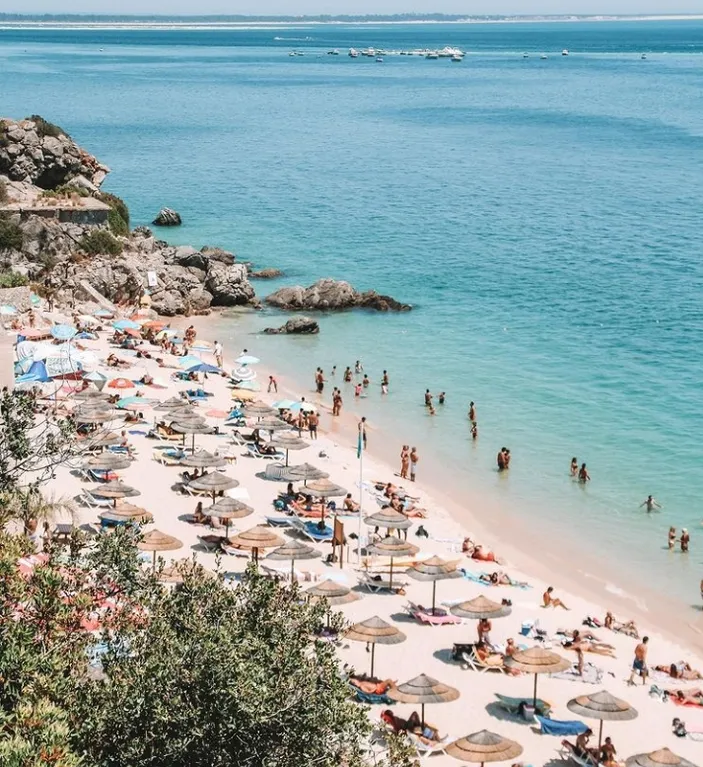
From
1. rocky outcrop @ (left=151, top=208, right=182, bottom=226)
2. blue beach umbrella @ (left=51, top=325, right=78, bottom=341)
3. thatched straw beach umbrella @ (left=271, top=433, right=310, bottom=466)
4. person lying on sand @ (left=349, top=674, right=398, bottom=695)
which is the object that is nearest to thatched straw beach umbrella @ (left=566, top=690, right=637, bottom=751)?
person lying on sand @ (left=349, top=674, right=398, bottom=695)

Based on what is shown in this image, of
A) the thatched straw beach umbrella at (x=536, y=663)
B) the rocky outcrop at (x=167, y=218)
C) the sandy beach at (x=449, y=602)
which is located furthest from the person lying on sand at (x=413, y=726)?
the rocky outcrop at (x=167, y=218)

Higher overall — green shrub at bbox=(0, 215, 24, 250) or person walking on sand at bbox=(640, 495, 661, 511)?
green shrub at bbox=(0, 215, 24, 250)

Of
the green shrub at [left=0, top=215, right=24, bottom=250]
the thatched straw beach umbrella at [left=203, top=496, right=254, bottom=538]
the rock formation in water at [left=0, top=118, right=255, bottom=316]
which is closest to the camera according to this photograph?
the thatched straw beach umbrella at [left=203, top=496, right=254, bottom=538]

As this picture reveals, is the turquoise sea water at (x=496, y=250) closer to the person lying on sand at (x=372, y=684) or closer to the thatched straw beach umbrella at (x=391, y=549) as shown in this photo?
the thatched straw beach umbrella at (x=391, y=549)

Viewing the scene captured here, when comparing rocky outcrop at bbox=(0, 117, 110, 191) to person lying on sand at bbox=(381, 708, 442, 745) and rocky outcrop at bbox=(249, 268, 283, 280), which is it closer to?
rocky outcrop at bbox=(249, 268, 283, 280)

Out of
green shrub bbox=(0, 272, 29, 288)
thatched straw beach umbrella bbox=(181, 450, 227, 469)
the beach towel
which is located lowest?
the beach towel

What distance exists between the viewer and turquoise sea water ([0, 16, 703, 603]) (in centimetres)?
3700

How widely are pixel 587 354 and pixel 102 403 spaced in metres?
22.7

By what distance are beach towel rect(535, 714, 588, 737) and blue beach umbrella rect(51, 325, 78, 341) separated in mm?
25956

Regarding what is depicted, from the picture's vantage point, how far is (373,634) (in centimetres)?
2172

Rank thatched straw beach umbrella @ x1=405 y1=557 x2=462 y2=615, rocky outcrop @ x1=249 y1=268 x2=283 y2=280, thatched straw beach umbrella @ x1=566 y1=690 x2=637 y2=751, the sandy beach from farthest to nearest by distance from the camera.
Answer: rocky outcrop @ x1=249 y1=268 x2=283 y2=280 < thatched straw beach umbrella @ x1=405 y1=557 x2=462 y2=615 < the sandy beach < thatched straw beach umbrella @ x1=566 y1=690 x2=637 y2=751

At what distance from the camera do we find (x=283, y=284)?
60750 mm

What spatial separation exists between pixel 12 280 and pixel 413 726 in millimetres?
35577

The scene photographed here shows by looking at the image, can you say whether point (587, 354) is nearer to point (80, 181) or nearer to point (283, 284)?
point (283, 284)
